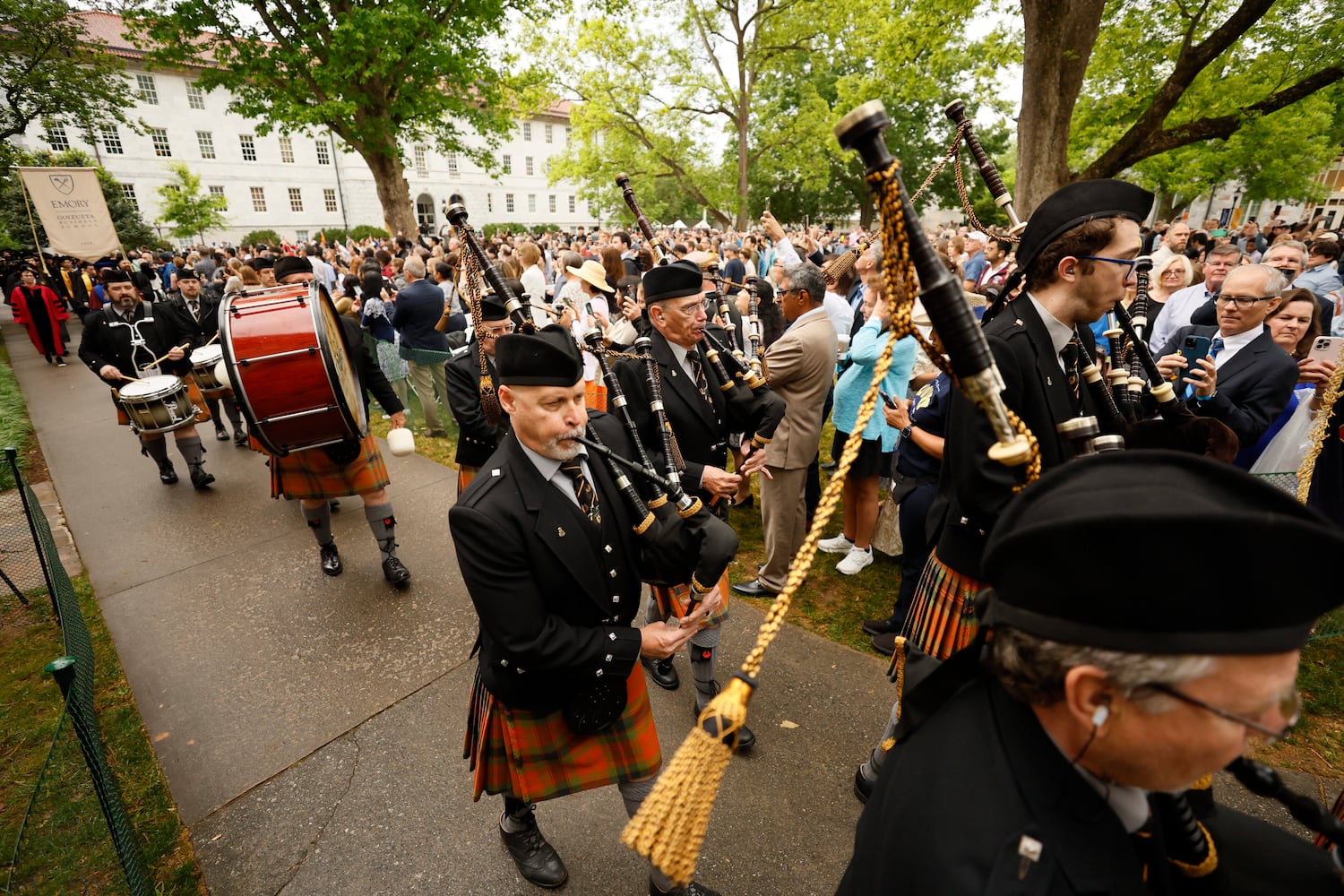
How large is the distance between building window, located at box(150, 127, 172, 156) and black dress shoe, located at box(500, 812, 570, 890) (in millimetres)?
46684

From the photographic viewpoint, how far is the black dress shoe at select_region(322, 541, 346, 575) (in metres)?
4.91

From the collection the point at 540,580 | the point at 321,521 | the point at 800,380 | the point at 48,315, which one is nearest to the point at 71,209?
the point at 48,315

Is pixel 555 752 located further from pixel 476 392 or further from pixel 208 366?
pixel 208 366

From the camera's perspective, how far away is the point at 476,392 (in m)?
4.15

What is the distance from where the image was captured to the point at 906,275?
1.13 meters

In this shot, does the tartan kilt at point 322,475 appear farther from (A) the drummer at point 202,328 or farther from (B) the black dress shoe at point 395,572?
(A) the drummer at point 202,328

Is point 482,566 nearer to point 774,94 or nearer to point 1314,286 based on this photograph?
point 1314,286

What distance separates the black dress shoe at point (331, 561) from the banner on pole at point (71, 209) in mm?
17729

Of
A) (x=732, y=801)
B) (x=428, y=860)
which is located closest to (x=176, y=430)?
(x=428, y=860)

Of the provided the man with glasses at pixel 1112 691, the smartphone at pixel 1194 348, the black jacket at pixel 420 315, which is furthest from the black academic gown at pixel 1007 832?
the black jacket at pixel 420 315

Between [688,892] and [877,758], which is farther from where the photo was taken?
[877,758]

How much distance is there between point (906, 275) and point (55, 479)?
31.3 feet

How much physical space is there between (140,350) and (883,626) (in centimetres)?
781

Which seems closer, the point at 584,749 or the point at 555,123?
the point at 584,749
